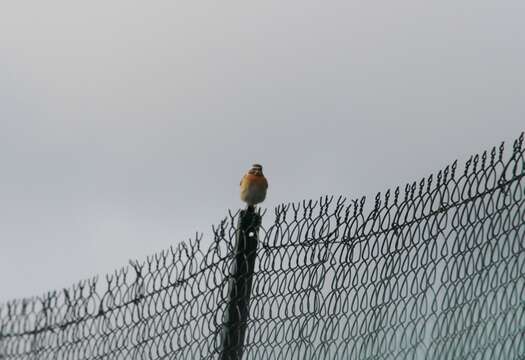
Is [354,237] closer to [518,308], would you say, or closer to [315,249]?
[315,249]

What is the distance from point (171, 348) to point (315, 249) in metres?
1.08

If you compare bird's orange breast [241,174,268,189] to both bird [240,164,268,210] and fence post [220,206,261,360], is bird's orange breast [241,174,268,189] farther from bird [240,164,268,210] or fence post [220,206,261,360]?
fence post [220,206,261,360]

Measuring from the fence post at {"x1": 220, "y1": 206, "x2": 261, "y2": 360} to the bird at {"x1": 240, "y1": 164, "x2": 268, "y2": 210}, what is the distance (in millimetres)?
61

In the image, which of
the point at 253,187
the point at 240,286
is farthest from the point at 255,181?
the point at 240,286

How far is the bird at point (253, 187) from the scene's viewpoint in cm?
422

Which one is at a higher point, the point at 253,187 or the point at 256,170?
the point at 256,170

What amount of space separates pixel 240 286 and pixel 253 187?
18.5 inches

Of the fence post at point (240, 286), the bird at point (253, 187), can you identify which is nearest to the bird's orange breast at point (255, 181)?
the bird at point (253, 187)

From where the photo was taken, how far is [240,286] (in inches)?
167

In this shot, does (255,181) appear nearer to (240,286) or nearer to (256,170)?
(256,170)

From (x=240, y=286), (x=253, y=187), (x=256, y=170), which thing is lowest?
(x=240, y=286)

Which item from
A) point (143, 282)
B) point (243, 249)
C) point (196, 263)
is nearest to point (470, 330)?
point (243, 249)

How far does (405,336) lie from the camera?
3.73m

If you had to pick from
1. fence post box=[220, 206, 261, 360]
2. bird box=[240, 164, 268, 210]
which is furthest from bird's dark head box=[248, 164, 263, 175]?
fence post box=[220, 206, 261, 360]
